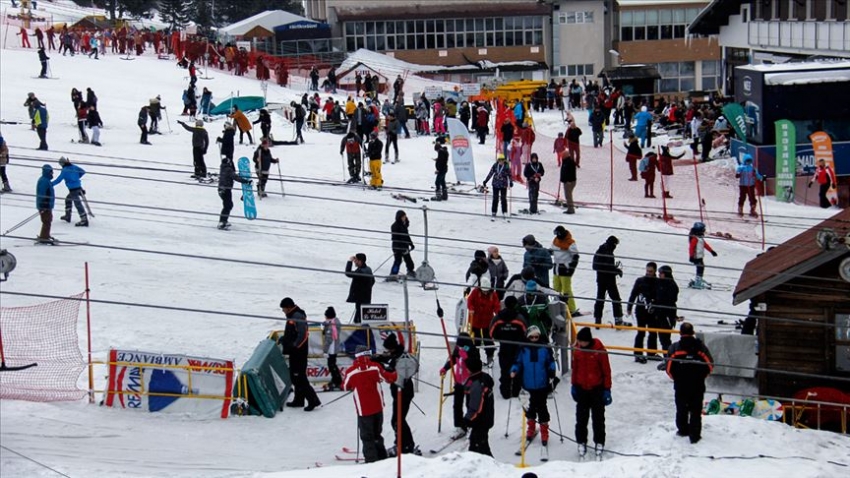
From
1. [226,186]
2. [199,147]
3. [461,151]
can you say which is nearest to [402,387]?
[226,186]

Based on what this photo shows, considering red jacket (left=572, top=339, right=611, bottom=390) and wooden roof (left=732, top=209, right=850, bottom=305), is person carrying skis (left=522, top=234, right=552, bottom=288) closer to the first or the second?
wooden roof (left=732, top=209, right=850, bottom=305)

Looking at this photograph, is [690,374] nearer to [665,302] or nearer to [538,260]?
[665,302]

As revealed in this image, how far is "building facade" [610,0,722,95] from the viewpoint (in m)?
61.4

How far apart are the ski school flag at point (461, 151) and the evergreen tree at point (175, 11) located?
56.7 metres

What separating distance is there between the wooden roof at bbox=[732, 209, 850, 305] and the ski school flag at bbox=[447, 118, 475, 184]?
11082 millimetres

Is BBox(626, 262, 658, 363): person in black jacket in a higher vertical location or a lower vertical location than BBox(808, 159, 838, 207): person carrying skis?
lower

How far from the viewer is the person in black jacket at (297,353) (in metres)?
14.6

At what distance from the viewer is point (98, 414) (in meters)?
14.4

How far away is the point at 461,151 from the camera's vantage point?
1061 inches

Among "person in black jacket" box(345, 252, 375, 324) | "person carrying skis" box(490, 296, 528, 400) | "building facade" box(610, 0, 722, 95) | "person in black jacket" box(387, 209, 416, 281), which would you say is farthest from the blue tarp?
"building facade" box(610, 0, 722, 95)

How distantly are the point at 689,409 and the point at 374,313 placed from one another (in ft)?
15.2

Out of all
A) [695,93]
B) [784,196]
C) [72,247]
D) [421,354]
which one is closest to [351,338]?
[421,354]

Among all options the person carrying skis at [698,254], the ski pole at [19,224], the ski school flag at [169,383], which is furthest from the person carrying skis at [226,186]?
the person carrying skis at [698,254]

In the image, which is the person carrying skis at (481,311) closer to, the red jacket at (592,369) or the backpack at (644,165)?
the red jacket at (592,369)
